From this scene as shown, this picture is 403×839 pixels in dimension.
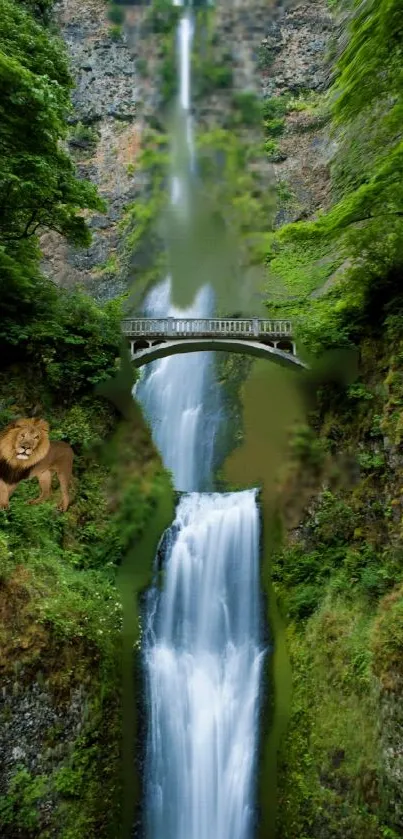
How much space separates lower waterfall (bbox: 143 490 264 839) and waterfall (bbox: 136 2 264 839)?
0.01 metres

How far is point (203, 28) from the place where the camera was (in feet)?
97.5

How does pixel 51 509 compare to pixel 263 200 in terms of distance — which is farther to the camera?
pixel 263 200

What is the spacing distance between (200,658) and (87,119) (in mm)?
27714

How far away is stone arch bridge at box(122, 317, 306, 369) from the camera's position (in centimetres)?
1409

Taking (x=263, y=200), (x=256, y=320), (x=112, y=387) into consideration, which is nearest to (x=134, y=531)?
(x=112, y=387)

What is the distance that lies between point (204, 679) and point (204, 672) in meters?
0.12

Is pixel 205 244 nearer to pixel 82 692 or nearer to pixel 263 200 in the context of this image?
pixel 263 200

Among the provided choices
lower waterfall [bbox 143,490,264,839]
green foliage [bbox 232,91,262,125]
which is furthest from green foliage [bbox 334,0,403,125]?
green foliage [bbox 232,91,262,125]

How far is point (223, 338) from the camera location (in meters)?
14.2

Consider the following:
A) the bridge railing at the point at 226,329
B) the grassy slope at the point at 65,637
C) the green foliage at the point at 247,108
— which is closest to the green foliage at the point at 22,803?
the grassy slope at the point at 65,637

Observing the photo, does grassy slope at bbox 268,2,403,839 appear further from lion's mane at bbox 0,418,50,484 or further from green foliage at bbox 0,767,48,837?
lion's mane at bbox 0,418,50,484

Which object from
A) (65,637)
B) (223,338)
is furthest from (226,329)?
(65,637)

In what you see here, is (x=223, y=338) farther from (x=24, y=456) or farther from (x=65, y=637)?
(x=65, y=637)

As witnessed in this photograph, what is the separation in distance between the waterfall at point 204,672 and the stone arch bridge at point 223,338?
153 inches
